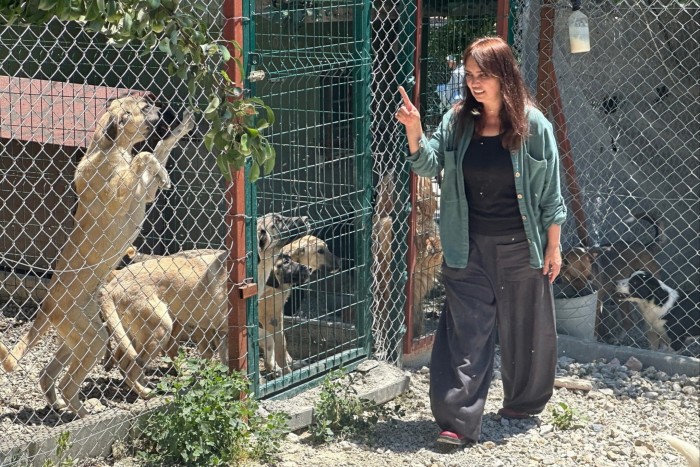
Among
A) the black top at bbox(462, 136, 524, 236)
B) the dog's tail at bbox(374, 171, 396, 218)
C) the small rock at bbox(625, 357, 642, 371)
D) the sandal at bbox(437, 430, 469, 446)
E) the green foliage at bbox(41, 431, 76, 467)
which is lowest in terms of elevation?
the small rock at bbox(625, 357, 642, 371)

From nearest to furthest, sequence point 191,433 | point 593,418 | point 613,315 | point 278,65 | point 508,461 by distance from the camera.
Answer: point 191,433
point 508,461
point 593,418
point 278,65
point 613,315

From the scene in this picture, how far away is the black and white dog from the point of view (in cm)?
730

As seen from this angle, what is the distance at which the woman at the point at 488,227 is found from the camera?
16.2 feet

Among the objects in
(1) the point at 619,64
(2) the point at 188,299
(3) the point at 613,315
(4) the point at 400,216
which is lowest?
(3) the point at 613,315

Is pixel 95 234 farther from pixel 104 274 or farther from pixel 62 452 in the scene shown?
pixel 62 452

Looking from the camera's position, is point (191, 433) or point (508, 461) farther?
point (508, 461)

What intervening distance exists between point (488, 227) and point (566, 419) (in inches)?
49.3

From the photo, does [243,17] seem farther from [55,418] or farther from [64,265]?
[55,418]

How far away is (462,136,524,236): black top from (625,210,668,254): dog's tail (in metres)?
3.10

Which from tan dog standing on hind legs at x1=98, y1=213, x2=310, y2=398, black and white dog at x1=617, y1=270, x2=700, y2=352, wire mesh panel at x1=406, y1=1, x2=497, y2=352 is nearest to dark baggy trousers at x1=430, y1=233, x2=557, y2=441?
tan dog standing on hind legs at x1=98, y1=213, x2=310, y2=398

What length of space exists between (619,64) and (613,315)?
2077 mm

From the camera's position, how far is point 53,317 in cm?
543

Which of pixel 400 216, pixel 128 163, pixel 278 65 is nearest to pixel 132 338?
pixel 128 163

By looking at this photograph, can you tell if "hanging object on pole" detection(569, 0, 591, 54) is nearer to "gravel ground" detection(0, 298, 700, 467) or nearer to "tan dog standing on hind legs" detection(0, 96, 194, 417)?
"gravel ground" detection(0, 298, 700, 467)
